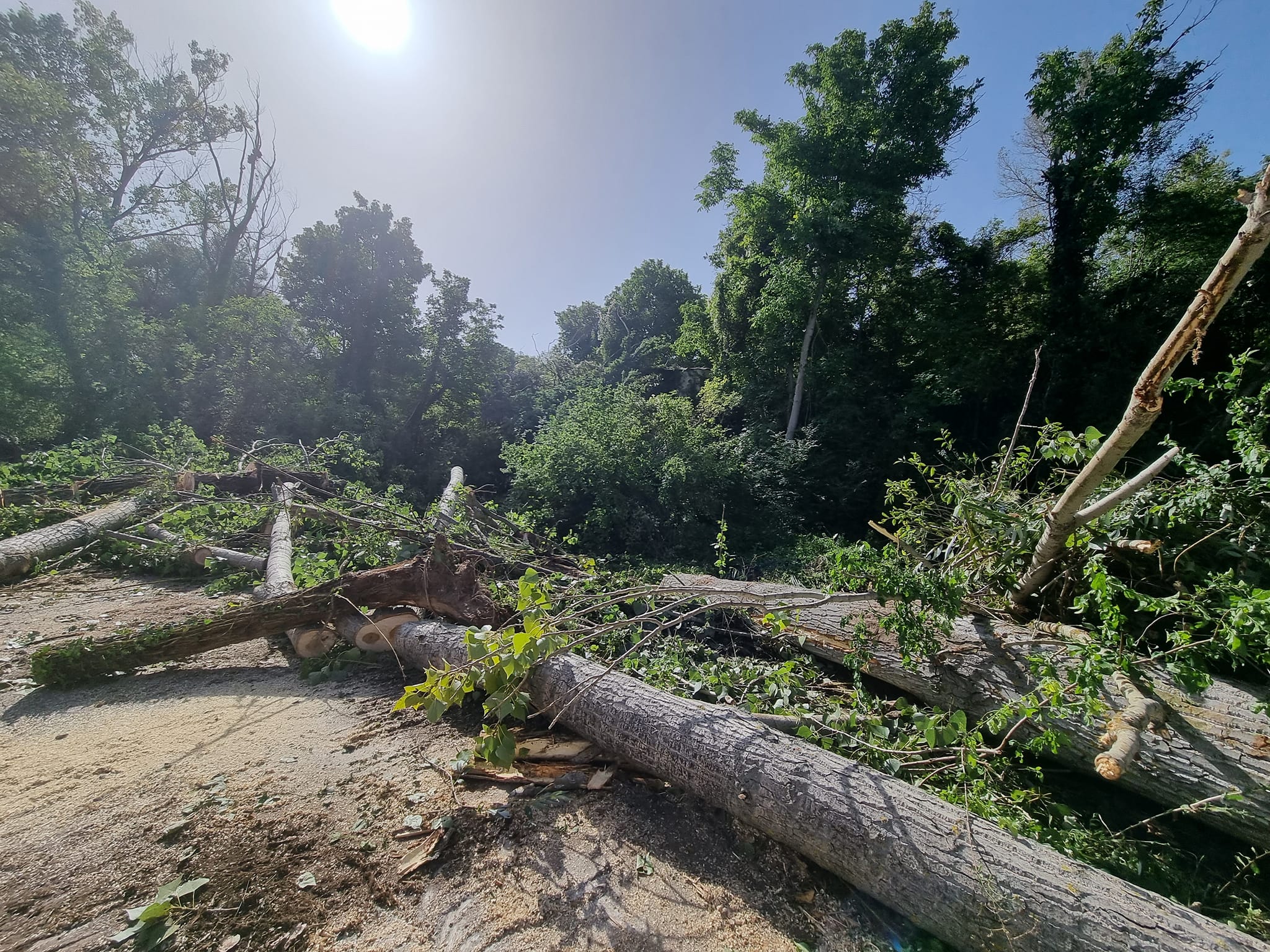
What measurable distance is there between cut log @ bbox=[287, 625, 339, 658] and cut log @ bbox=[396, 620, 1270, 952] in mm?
2117

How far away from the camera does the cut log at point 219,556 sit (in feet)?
16.4

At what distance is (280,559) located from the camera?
4531mm

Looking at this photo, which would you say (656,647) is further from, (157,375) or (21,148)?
(21,148)

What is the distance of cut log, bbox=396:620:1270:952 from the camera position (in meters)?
1.36

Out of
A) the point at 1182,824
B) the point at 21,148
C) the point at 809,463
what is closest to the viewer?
the point at 1182,824

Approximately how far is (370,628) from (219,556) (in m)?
3.21

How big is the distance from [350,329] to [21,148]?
20.3ft

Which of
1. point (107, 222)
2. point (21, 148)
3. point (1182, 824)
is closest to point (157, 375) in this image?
point (21, 148)

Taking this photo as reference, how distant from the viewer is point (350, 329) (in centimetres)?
1376

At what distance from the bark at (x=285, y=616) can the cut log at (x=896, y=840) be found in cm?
135

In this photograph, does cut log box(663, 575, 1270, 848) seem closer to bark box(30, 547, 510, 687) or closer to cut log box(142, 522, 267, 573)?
bark box(30, 547, 510, 687)

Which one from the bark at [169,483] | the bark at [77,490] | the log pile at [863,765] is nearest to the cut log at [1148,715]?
the log pile at [863,765]

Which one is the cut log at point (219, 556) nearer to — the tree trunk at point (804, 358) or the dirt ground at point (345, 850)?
the dirt ground at point (345, 850)

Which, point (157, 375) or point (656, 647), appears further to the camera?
point (157, 375)
